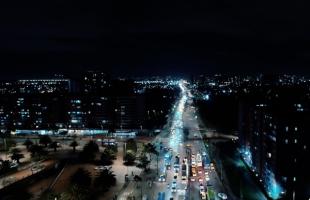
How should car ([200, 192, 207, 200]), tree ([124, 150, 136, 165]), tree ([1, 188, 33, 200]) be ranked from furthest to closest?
tree ([124, 150, 136, 165]) → car ([200, 192, 207, 200]) → tree ([1, 188, 33, 200])

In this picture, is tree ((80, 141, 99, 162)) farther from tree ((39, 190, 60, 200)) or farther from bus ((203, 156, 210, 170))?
bus ((203, 156, 210, 170))

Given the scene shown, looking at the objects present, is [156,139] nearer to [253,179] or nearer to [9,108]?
[253,179]

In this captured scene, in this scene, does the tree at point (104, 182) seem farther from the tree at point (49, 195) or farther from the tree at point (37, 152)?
the tree at point (37, 152)

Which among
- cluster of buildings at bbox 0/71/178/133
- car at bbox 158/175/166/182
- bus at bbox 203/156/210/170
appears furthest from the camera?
cluster of buildings at bbox 0/71/178/133

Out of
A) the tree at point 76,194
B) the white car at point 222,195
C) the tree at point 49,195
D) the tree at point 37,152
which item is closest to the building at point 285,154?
the white car at point 222,195

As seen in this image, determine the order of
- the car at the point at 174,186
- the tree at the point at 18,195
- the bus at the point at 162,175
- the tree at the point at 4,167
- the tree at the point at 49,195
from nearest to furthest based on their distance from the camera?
1. the tree at the point at 49,195
2. the tree at the point at 18,195
3. the car at the point at 174,186
4. the bus at the point at 162,175
5. the tree at the point at 4,167

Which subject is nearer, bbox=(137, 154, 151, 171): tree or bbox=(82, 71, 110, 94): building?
bbox=(137, 154, 151, 171): tree

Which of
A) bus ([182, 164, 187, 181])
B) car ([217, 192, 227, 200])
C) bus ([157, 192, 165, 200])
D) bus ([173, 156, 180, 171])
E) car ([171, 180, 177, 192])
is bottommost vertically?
car ([217, 192, 227, 200])

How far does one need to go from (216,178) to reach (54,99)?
2583cm

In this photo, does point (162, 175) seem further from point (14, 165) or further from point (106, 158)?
point (14, 165)

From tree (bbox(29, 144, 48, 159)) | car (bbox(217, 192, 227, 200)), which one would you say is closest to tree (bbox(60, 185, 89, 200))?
car (bbox(217, 192, 227, 200))

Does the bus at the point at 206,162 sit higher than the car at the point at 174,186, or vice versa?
the bus at the point at 206,162

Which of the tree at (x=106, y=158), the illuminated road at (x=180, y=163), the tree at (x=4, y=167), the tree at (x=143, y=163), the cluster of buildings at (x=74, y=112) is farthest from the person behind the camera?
the cluster of buildings at (x=74, y=112)

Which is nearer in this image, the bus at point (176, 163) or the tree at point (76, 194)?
the tree at point (76, 194)
